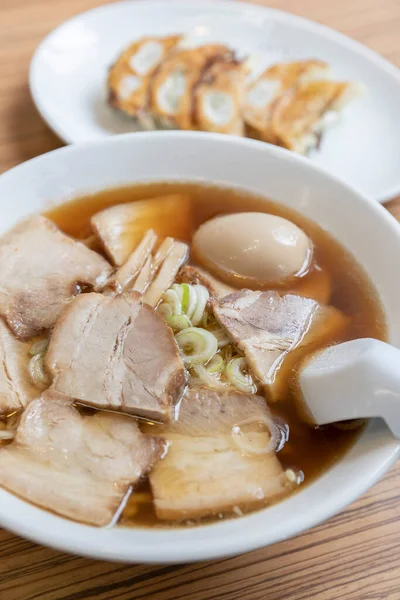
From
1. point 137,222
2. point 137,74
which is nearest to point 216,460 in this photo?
point 137,222


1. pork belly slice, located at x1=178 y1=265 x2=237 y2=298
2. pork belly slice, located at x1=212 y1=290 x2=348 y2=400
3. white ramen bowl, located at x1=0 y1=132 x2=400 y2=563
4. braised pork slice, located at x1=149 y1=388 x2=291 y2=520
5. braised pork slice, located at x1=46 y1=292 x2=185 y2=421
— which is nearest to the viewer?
white ramen bowl, located at x1=0 y1=132 x2=400 y2=563

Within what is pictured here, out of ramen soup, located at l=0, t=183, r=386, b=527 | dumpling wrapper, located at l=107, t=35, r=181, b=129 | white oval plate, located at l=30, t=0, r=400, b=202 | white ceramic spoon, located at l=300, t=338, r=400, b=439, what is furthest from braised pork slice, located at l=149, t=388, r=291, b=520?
dumpling wrapper, located at l=107, t=35, r=181, b=129

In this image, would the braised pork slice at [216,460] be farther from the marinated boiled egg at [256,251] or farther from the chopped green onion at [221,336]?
the marinated boiled egg at [256,251]

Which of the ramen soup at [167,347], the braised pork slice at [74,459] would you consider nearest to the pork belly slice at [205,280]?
the ramen soup at [167,347]

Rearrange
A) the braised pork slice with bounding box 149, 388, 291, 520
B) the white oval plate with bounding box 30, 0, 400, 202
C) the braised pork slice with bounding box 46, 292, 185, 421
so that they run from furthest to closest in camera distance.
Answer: the white oval plate with bounding box 30, 0, 400, 202, the braised pork slice with bounding box 46, 292, 185, 421, the braised pork slice with bounding box 149, 388, 291, 520

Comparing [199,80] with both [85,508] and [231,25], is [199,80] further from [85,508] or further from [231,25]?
[85,508]

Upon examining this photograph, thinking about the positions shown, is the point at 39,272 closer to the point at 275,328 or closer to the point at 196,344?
the point at 196,344

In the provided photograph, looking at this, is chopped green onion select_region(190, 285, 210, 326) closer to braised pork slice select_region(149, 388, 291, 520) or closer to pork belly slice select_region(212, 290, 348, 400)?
pork belly slice select_region(212, 290, 348, 400)
